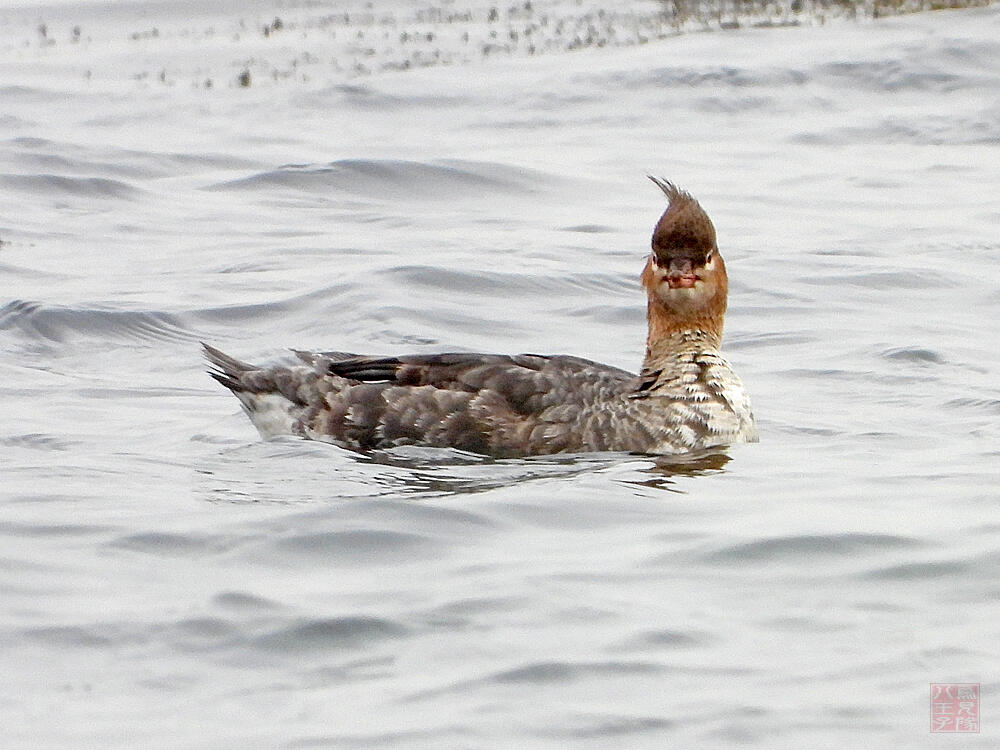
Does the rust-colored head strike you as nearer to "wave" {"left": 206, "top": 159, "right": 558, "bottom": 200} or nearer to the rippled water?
the rippled water

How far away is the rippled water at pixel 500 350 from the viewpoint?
6.39 metres

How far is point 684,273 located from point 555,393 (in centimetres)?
99

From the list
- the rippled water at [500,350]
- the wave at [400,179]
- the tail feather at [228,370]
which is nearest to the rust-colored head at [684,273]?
the rippled water at [500,350]

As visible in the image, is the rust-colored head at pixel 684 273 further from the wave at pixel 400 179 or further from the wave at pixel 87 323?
the wave at pixel 400 179

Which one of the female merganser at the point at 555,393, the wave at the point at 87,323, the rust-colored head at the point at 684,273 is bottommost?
the wave at the point at 87,323

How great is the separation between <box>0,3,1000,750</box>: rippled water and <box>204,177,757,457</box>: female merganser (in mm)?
144

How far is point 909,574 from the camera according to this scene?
7.61 metres

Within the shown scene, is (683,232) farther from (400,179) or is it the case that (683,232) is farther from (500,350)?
(400,179)

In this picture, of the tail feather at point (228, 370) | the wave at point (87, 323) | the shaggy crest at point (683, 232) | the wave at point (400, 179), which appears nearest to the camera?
the shaggy crest at point (683, 232)

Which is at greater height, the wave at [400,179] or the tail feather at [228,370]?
the wave at [400,179]

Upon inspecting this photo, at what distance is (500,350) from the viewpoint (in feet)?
42.0

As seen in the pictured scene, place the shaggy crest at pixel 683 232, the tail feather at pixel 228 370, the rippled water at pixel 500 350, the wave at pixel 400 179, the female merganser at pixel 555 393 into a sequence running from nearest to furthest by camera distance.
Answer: the rippled water at pixel 500 350 < the female merganser at pixel 555 393 < the shaggy crest at pixel 683 232 < the tail feather at pixel 228 370 < the wave at pixel 400 179

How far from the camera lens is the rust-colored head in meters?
9.91

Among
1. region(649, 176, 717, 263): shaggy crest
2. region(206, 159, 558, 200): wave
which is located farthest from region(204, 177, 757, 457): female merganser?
region(206, 159, 558, 200): wave
